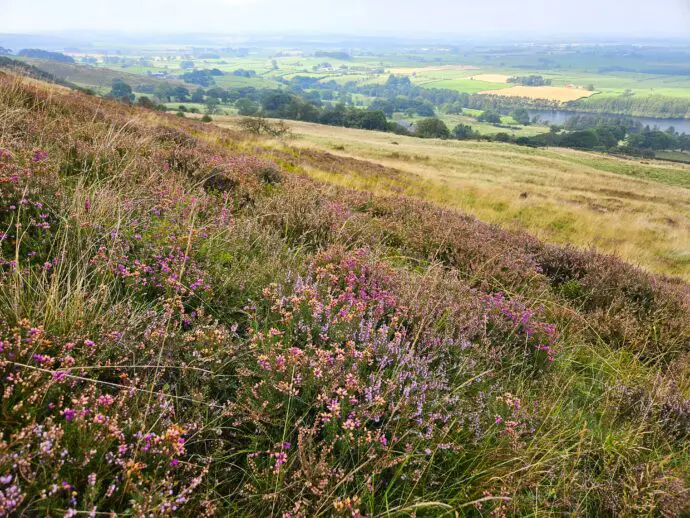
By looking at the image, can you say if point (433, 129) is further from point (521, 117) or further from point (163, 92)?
point (163, 92)

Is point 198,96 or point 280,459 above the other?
point 198,96

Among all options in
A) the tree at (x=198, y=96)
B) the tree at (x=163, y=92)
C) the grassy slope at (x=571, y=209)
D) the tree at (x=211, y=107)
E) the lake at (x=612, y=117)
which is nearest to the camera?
the grassy slope at (x=571, y=209)

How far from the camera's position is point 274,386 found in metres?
1.85

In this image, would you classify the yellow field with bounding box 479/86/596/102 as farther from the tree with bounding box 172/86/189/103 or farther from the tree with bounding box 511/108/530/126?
the tree with bounding box 172/86/189/103

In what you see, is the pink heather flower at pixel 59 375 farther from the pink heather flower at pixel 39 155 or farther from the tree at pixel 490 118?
the tree at pixel 490 118

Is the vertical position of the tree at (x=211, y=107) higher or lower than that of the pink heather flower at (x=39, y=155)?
higher

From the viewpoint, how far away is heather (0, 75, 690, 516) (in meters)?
1.46

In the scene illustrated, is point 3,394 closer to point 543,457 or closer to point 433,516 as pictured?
point 433,516

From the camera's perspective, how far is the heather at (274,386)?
146 cm

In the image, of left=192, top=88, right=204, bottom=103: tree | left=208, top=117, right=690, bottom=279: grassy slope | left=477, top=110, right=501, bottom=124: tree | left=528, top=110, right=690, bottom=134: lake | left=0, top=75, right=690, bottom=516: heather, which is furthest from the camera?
left=528, top=110, right=690, bottom=134: lake

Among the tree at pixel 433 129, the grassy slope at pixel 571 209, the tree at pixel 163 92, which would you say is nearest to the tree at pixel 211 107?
the tree at pixel 163 92

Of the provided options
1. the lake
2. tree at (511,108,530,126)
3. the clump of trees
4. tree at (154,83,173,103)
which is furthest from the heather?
the lake

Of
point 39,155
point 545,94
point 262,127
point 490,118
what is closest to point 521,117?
point 490,118

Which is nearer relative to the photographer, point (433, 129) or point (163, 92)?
point (433, 129)
